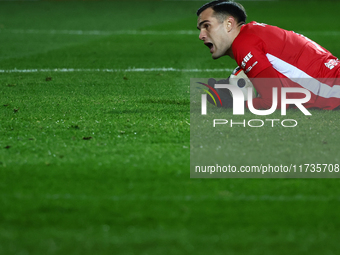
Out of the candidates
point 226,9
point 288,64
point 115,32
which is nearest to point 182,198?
point 288,64

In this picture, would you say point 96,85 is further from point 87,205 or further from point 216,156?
point 87,205

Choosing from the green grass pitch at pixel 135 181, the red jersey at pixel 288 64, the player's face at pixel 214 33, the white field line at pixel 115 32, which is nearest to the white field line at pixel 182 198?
the green grass pitch at pixel 135 181

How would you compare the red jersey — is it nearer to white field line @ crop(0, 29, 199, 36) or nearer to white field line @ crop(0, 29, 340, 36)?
white field line @ crop(0, 29, 340, 36)

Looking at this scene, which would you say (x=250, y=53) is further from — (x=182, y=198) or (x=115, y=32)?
(x=115, y=32)

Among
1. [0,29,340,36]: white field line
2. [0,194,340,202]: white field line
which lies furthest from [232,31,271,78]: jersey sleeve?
[0,29,340,36]: white field line

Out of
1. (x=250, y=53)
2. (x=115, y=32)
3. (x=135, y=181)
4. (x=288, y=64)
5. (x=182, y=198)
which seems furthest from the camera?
(x=115, y=32)

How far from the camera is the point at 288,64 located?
495 centimetres

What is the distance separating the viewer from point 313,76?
4961mm

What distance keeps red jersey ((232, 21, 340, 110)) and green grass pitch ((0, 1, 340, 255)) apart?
0.76 ft

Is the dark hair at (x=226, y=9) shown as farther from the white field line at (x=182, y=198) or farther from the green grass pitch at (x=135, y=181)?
the white field line at (x=182, y=198)

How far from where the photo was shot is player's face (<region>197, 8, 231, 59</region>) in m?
5.01

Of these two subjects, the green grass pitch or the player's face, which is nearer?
the green grass pitch

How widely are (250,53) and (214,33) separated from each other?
43 centimetres

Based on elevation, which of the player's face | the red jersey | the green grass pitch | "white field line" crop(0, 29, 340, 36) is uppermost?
the player's face
